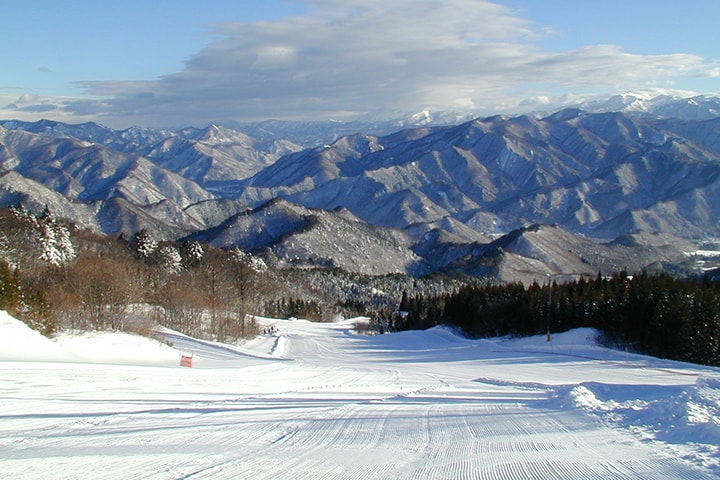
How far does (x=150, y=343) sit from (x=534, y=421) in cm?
2423

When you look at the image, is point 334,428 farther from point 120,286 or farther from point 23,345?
point 120,286

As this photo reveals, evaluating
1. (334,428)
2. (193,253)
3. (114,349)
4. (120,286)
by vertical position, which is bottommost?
(114,349)

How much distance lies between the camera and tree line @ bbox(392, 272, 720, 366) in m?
41.5

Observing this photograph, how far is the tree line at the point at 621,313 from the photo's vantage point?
41.5 m

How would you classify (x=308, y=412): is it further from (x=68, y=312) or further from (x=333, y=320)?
(x=333, y=320)

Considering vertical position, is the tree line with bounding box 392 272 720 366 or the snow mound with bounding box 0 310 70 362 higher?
the snow mound with bounding box 0 310 70 362

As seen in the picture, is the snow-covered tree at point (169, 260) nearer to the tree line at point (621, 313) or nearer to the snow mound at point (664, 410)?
the tree line at point (621, 313)

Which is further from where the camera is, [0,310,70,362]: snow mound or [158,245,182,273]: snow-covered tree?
[158,245,182,273]: snow-covered tree

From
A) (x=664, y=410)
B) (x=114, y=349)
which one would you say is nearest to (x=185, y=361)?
(x=114, y=349)

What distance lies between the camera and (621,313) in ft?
158

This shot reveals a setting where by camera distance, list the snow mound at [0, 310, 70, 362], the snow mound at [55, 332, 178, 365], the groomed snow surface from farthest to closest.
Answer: the snow mound at [55, 332, 178, 365]
the snow mound at [0, 310, 70, 362]
the groomed snow surface

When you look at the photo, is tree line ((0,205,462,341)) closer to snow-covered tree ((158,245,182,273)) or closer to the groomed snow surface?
snow-covered tree ((158,245,182,273))

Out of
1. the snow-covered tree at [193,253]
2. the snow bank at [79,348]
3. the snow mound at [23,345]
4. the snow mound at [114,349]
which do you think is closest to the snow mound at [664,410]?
the snow mound at [23,345]

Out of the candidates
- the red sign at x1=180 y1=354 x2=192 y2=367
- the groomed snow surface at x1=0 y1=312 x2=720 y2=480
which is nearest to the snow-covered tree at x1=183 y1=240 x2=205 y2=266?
the red sign at x1=180 y1=354 x2=192 y2=367
